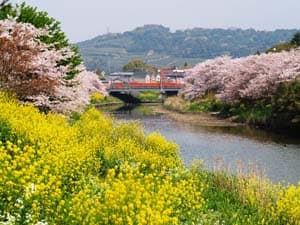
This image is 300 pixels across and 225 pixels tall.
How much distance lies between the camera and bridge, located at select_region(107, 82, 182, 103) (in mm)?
92750

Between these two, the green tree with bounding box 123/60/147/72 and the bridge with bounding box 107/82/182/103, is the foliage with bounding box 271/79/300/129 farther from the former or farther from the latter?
the green tree with bounding box 123/60/147/72

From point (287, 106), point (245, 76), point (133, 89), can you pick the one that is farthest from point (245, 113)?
point (133, 89)

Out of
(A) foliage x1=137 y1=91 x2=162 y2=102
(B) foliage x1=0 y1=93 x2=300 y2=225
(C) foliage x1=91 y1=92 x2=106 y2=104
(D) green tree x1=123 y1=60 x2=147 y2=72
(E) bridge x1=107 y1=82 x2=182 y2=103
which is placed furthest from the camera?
(D) green tree x1=123 y1=60 x2=147 y2=72

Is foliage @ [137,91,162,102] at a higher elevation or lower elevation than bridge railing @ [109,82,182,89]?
lower

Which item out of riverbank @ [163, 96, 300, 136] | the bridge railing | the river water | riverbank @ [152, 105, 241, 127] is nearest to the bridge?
the bridge railing

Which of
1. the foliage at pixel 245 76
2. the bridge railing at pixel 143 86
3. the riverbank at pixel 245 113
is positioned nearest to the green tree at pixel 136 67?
the bridge railing at pixel 143 86

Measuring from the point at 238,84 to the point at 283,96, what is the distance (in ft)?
51.0

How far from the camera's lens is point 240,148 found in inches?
1307

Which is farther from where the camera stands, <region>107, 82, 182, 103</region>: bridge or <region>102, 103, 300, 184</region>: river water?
<region>107, 82, 182, 103</region>: bridge

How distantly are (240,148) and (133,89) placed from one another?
60597 mm

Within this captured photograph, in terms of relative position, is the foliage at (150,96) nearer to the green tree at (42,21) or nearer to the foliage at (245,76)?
A: the foliage at (245,76)

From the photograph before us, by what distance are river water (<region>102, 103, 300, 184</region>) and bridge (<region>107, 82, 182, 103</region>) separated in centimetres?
4455

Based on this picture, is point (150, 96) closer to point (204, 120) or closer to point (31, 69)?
point (204, 120)

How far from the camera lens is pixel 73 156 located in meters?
12.7
